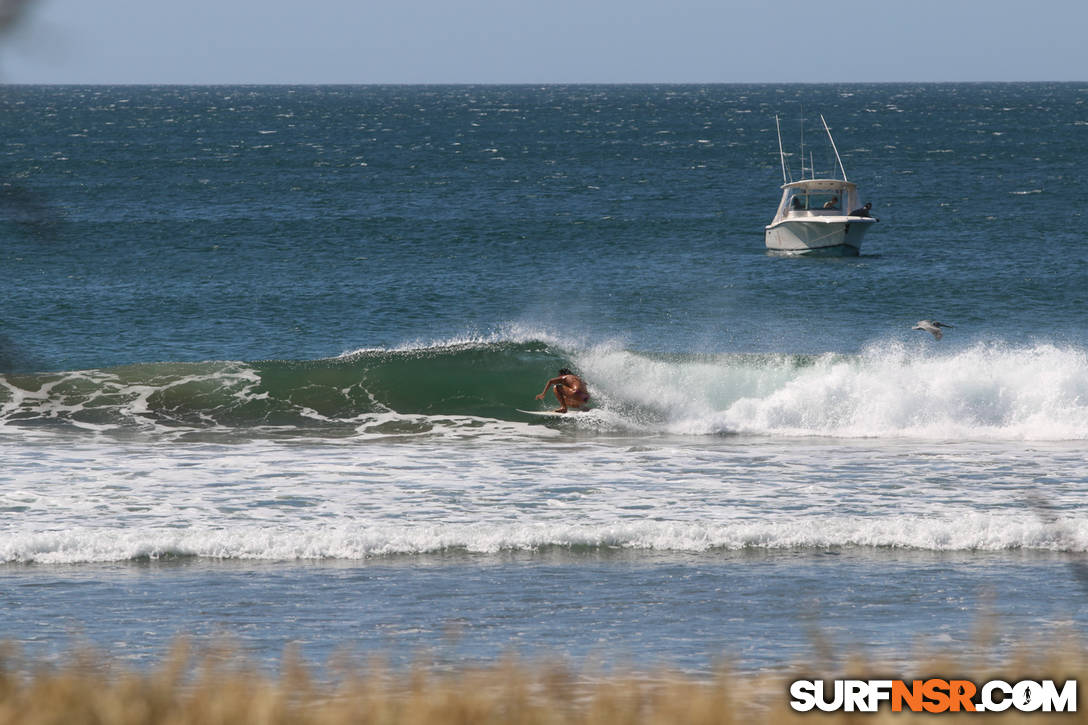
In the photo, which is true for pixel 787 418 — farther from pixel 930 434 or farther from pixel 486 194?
pixel 486 194

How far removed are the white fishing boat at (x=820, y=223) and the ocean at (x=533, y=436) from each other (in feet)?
4.24

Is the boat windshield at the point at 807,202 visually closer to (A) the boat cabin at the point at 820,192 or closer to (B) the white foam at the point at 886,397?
(A) the boat cabin at the point at 820,192

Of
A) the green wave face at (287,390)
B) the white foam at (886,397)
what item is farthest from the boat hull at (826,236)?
the green wave face at (287,390)

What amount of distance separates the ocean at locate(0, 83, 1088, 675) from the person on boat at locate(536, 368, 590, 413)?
0.60 meters

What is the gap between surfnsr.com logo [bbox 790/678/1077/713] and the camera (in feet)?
15.6

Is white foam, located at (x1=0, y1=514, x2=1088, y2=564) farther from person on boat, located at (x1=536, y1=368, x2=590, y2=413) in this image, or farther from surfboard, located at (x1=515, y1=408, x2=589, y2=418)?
person on boat, located at (x1=536, y1=368, x2=590, y2=413)

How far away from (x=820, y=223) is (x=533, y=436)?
2500 cm

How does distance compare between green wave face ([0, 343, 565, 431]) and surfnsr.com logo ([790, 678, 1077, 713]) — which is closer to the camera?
surfnsr.com logo ([790, 678, 1077, 713])

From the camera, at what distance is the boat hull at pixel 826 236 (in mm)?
42344

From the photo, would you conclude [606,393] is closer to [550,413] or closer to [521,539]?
[550,413]

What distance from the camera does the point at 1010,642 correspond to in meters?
9.10

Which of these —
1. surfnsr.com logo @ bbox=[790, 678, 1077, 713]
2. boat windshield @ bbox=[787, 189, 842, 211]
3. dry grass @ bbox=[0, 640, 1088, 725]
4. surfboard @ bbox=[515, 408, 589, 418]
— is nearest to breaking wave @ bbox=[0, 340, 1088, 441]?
surfboard @ bbox=[515, 408, 589, 418]

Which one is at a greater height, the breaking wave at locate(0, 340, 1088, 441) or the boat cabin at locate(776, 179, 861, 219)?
the boat cabin at locate(776, 179, 861, 219)

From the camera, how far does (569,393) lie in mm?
21844
